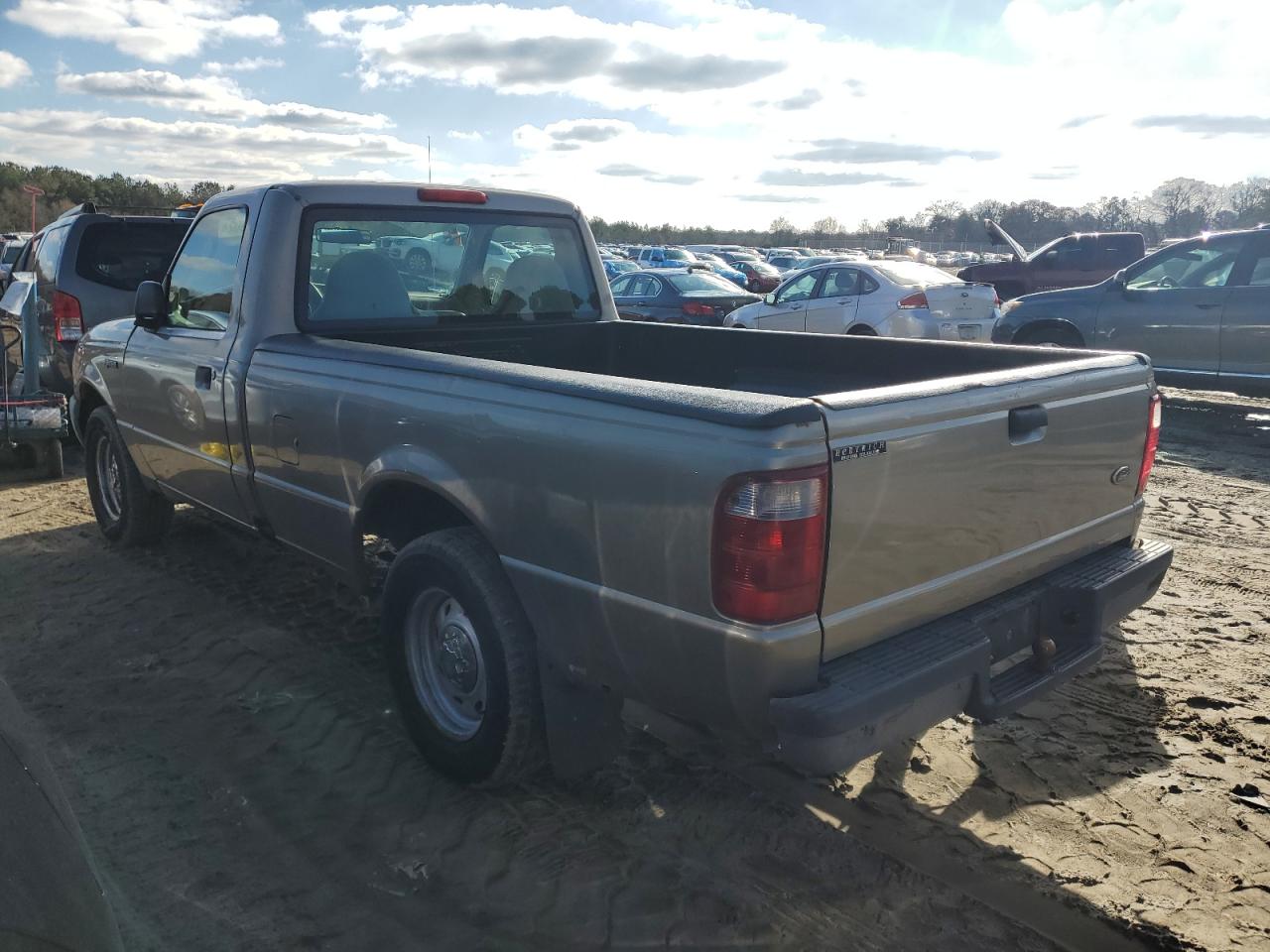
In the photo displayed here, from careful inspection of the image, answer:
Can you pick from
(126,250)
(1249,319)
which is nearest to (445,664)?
(126,250)

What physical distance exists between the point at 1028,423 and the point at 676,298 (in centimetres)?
1328

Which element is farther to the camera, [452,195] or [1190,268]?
[1190,268]

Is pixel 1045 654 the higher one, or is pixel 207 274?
pixel 207 274

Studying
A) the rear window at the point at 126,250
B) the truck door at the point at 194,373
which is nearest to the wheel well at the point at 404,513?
the truck door at the point at 194,373

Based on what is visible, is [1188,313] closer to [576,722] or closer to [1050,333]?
[1050,333]

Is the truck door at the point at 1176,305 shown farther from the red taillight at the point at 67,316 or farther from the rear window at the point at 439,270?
the red taillight at the point at 67,316

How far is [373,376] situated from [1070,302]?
9763mm

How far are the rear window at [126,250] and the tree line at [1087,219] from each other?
51051 millimetres

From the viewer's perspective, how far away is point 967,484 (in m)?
2.78

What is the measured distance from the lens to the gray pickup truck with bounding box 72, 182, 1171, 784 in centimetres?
242

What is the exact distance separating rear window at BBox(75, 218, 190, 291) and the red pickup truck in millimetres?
14758

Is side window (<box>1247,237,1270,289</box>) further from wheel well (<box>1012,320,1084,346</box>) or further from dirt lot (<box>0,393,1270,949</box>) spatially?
dirt lot (<box>0,393,1270,949</box>)

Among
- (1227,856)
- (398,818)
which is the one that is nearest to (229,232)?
(398,818)

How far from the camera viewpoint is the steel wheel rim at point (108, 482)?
19.9 ft
